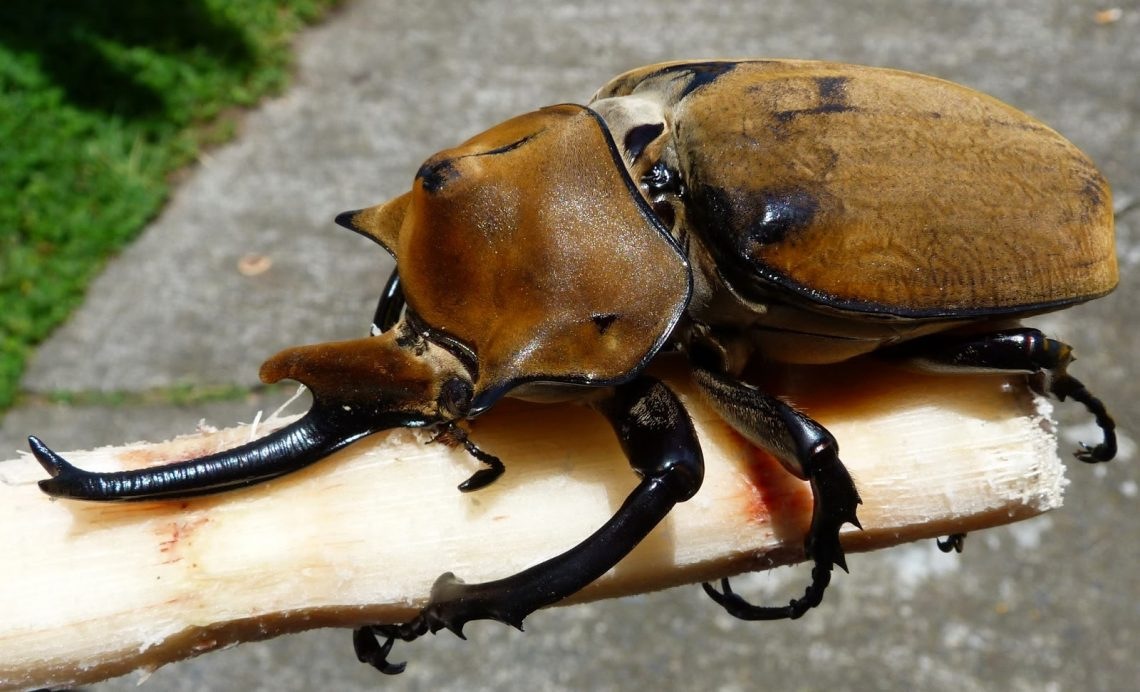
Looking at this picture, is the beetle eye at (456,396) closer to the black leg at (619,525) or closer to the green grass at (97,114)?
the black leg at (619,525)

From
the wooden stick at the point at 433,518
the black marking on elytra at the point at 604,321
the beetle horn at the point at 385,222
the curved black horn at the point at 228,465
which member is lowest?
the wooden stick at the point at 433,518

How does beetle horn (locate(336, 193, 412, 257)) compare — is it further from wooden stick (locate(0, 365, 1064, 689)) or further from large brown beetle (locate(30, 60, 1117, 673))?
wooden stick (locate(0, 365, 1064, 689))

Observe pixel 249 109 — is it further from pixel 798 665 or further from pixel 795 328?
pixel 795 328

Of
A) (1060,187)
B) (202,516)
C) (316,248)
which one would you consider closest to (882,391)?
(1060,187)

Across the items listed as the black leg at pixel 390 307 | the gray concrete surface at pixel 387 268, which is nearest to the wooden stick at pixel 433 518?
the black leg at pixel 390 307

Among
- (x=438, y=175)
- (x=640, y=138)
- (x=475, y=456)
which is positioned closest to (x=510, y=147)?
(x=438, y=175)

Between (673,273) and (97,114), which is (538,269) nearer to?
(673,273)
